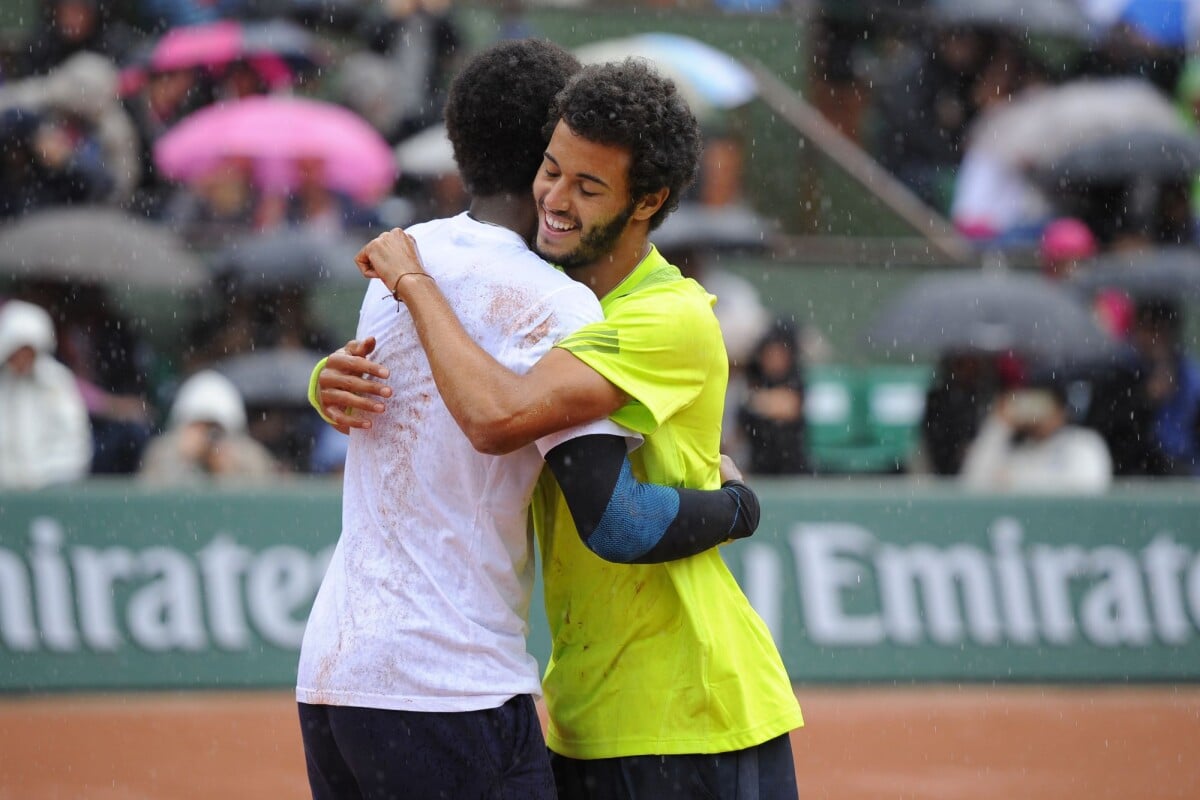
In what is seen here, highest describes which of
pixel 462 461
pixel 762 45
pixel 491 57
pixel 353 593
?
pixel 762 45

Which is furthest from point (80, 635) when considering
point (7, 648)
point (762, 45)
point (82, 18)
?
point (762, 45)

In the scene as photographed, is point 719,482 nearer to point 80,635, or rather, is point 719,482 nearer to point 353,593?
point 353,593

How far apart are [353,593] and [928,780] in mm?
4910

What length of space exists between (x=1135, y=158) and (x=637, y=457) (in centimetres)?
915

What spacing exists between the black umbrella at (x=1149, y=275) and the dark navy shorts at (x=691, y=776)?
835 cm

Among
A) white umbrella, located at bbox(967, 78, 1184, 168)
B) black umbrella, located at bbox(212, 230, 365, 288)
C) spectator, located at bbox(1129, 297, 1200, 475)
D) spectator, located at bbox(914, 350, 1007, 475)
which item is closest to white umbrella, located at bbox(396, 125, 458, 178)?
black umbrella, located at bbox(212, 230, 365, 288)

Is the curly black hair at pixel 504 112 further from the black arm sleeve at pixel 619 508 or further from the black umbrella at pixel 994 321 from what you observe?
the black umbrella at pixel 994 321

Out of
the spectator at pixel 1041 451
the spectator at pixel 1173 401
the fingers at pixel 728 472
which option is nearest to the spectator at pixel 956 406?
the spectator at pixel 1041 451

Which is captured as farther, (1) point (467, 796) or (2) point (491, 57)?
(2) point (491, 57)

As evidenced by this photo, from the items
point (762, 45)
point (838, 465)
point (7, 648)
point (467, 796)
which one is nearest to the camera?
point (467, 796)

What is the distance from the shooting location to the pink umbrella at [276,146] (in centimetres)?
Answer: 1043

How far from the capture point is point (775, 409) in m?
9.52

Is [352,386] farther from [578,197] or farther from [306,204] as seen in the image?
[306,204]

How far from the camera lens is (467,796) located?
2.81 m
